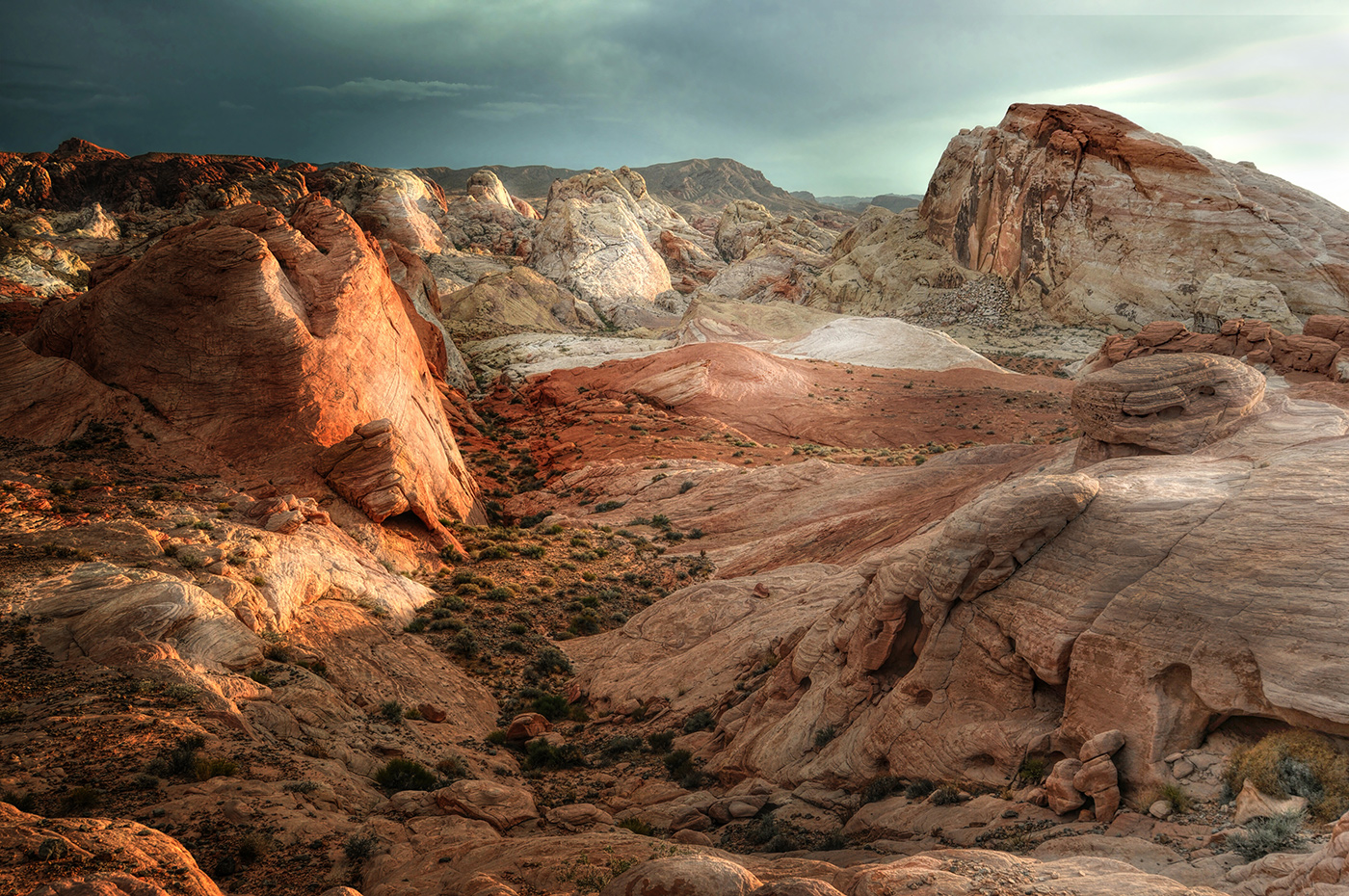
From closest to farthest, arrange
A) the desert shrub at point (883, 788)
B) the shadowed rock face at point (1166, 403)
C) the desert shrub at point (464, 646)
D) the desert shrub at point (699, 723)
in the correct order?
the desert shrub at point (883, 788) → the shadowed rock face at point (1166, 403) → the desert shrub at point (699, 723) → the desert shrub at point (464, 646)

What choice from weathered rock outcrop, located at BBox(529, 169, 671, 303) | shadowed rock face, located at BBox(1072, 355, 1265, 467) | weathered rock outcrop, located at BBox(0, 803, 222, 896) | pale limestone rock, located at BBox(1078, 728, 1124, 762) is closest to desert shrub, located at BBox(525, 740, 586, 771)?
weathered rock outcrop, located at BBox(0, 803, 222, 896)

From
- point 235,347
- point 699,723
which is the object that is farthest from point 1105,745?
point 235,347

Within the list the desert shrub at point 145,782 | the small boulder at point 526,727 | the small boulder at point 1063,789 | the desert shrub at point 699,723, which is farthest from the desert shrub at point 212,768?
the small boulder at point 1063,789

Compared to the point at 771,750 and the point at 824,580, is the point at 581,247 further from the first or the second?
the point at 771,750

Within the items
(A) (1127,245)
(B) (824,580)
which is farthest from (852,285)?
(B) (824,580)

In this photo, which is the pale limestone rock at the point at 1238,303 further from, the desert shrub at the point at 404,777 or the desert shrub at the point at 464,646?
the desert shrub at the point at 404,777

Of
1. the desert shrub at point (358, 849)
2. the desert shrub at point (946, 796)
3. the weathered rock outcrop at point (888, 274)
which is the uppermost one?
the weathered rock outcrop at point (888, 274)
